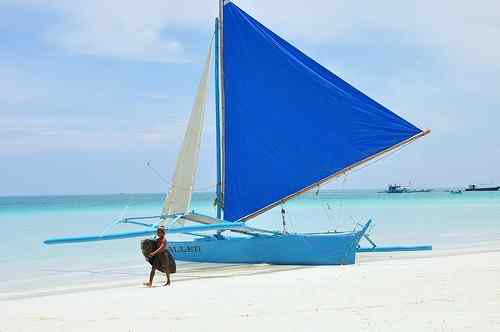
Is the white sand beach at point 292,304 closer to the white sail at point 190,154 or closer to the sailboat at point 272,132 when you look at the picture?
the sailboat at point 272,132

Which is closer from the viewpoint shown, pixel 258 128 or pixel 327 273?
pixel 327 273

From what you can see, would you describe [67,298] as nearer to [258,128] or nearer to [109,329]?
[109,329]

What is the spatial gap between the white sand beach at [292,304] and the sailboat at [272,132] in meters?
2.03

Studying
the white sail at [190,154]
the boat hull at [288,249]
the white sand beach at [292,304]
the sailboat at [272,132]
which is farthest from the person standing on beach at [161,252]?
the white sail at [190,154]

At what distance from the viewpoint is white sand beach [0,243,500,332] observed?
7.84 m

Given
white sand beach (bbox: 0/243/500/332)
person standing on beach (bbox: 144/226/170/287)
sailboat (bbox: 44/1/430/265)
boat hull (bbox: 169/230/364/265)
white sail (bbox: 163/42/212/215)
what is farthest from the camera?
white sail (bbox: 163/42/212/215)

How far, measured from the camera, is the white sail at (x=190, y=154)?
15.7 metres

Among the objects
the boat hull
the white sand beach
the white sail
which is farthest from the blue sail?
the white sand beach

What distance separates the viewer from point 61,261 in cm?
1992

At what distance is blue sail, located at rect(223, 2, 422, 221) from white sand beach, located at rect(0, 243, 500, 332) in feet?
8.40

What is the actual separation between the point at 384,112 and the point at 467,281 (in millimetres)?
5256

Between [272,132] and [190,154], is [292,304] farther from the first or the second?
[190,154]

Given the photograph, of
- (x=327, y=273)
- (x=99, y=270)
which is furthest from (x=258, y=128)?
(x=99, y=270)

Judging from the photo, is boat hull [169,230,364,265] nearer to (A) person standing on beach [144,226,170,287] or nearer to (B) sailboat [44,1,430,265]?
(B) sailboat [44,1,430,265]
